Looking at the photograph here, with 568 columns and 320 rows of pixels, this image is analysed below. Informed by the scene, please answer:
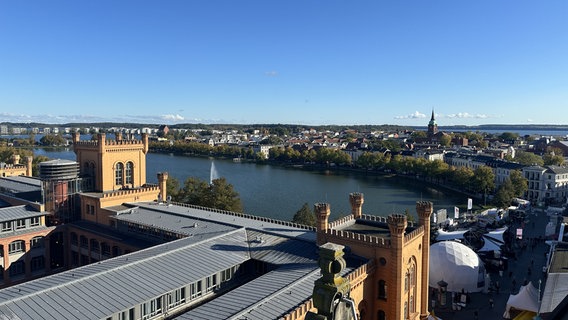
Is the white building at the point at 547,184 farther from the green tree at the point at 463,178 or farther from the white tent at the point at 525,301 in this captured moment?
the white tent at the point at 525,301

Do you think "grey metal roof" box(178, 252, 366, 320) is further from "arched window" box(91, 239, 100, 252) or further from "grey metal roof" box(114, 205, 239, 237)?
"arched window" box(91, 239, 100, 252)

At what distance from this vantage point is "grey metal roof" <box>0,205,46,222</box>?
37.3 metres

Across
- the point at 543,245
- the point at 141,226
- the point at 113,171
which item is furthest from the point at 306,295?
the point at 543,245

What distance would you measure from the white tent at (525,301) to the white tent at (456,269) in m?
5.21

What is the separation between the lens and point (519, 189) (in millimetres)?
81500

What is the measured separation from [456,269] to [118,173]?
3314 cm

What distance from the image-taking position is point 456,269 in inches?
1422

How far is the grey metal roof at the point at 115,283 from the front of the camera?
1911 centimetres

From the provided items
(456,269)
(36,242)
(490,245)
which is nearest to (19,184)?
(36,242)

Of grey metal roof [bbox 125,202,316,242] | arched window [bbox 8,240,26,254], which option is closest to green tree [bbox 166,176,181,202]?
grey metal roof [bbox 125,202,316,242]

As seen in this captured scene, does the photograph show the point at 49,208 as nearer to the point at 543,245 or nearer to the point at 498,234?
the point at 498,234

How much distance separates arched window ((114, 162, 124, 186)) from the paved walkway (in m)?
31.8

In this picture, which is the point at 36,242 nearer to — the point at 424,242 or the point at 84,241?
the point at 84,241

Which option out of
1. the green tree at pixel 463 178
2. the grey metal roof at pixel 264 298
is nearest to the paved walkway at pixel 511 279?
the grey metal roof at pixel 264 298
